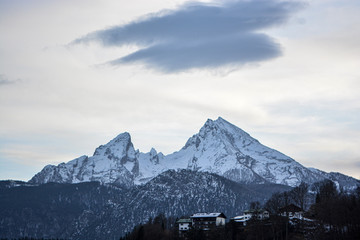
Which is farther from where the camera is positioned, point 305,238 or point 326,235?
point 305,238

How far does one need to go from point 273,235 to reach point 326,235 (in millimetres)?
19933

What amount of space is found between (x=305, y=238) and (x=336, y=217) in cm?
2089

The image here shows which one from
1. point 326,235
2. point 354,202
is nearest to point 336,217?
point 326,235

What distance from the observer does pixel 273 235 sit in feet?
647

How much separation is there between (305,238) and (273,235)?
34.8 feet

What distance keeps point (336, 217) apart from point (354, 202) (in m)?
19.5

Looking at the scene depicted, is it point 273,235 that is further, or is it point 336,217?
point 273,235

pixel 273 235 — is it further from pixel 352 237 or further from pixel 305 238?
pixel 352 237

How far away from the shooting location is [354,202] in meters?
196

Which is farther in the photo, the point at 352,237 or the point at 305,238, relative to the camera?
the point at 305,238

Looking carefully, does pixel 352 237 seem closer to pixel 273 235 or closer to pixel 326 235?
pixel 326 235

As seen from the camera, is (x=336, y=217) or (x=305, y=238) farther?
(x=305, y=238)

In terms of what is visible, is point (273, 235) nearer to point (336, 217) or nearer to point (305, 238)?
point (305, 238)

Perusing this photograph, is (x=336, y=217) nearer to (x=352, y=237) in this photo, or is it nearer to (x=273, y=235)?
(x=352, y=237)
